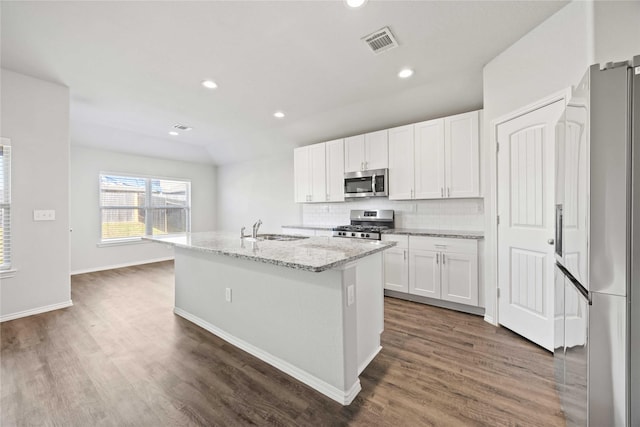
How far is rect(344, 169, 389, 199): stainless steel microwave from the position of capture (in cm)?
380

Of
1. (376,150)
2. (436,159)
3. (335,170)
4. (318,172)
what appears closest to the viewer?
(436,159)

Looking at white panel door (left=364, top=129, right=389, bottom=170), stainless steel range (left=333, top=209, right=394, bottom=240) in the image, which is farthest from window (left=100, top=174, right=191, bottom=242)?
white panel door (left=364, top=129, right=389, bottom=170)

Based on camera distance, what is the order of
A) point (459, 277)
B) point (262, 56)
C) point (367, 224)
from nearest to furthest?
point (262, 56) < point (459, 277) < point (367, 224)

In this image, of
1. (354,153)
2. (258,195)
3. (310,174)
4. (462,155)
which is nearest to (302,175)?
(310,174)

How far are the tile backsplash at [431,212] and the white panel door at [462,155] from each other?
0.38m

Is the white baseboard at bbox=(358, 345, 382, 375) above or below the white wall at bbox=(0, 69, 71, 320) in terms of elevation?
below

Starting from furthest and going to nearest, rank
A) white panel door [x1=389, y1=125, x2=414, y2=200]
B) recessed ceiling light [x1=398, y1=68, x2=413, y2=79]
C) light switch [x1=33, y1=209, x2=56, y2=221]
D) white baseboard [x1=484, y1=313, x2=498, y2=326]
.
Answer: white panel door [x1=389, y1=125, x2=414, y2=200]
light switch [x1=33, y1=209, x2=56, y2=221]
recessed ceiling light [x1=398, y1=68, x2=413, y2=79]
white baseboard [x1=484, y1=313, x2=498, y2=326]

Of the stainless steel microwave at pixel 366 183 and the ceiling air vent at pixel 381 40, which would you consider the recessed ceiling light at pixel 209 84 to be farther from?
the stainless steel microwave at pixel 366 183

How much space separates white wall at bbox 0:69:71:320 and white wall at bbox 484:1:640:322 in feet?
16.6

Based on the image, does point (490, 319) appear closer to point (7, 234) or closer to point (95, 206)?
point (7, 234)

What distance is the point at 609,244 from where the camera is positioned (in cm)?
97

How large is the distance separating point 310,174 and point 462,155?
2552 millimetres

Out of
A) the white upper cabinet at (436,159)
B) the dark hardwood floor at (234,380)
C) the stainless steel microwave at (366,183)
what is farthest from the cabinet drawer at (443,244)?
the stainless steel microwave at (366,183)

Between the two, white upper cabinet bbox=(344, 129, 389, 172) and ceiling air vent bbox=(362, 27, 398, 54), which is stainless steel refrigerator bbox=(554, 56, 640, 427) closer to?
ceiling air vent bbox=(362, 27, 398, 54)
